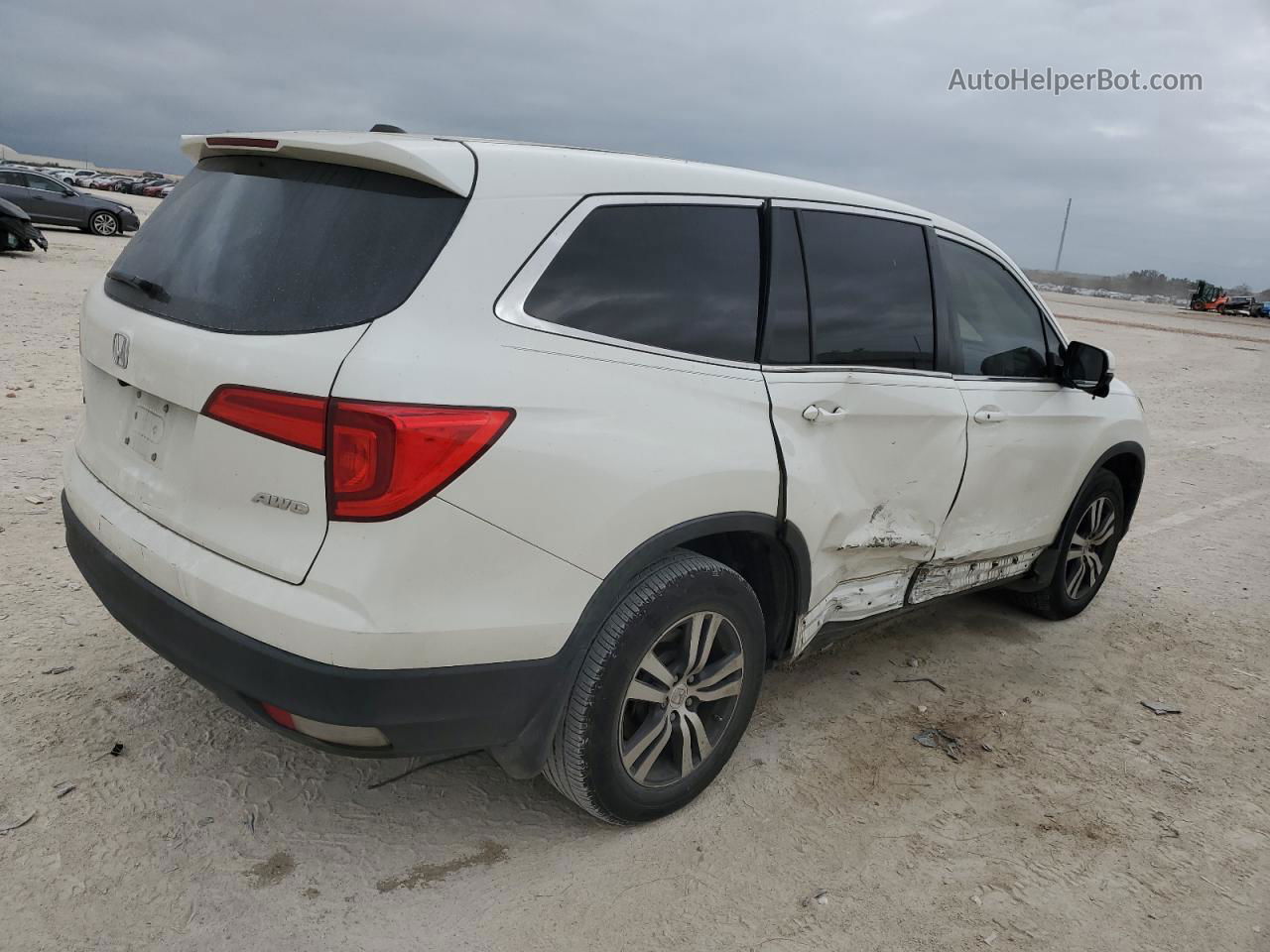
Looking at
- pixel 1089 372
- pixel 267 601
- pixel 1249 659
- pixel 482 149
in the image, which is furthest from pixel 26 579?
pixel 1249 659

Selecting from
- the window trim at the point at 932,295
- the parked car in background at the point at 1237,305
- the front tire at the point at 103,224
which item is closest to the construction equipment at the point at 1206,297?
the parked car in background at the point at 1237,305

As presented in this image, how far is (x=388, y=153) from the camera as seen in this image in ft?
7.57

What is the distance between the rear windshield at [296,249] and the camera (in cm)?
223

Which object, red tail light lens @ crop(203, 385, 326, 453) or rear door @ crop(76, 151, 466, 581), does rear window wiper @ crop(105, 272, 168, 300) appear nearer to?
rear door @ crop(76, 151, 466, 581)

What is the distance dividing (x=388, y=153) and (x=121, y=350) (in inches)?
37.0

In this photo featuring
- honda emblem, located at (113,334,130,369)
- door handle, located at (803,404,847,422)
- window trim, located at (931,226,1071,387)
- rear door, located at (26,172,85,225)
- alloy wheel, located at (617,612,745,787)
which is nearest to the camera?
honda emblem, located at (113,334,130,369)

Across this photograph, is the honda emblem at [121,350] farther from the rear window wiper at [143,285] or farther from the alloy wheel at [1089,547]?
the alloy wheel at [1089,547]

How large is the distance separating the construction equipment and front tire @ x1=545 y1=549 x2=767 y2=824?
202ft

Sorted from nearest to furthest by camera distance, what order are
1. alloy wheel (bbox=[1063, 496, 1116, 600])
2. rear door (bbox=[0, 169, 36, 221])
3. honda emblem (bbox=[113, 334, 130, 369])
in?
honda emblem (bbox=[113, 334, 130, 369]) → alloy wheel (bbox=[1063, 496, 1116, 600]) → rear door (bbox=[0, 169, 36, 221])

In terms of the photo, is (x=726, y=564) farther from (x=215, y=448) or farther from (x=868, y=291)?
(x=215, y=448)

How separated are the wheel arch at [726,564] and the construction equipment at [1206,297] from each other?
61.4 m

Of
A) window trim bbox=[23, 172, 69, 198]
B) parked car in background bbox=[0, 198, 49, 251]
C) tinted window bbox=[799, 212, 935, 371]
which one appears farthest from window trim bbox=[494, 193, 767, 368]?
window trim bbox=[23, 172, 69, 198]

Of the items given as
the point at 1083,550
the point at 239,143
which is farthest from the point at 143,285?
the point at 1083,550

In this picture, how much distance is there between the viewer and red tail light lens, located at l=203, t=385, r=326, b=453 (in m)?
2.10
